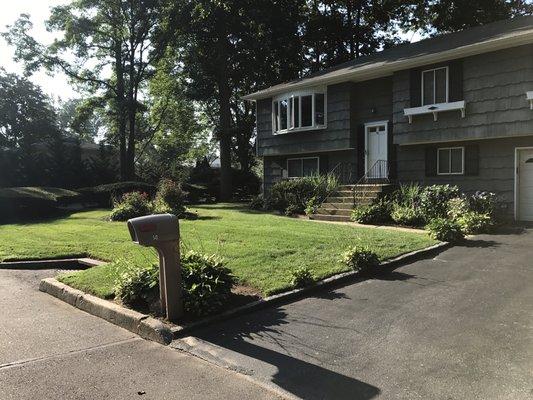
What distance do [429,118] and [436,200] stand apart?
3.74m

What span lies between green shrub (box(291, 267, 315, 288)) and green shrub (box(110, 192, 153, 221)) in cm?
1023

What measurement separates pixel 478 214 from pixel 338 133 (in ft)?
26.3

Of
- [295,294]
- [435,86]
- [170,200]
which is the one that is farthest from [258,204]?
[295,294]

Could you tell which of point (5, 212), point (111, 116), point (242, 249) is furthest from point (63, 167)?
point (242, 249)

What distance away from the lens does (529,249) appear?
31.8 ft

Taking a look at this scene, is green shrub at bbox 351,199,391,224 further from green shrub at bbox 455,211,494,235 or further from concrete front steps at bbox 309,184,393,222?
green shrub at bbox 455,211,494,235

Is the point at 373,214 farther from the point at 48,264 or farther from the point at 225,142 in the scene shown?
the point at 225,142

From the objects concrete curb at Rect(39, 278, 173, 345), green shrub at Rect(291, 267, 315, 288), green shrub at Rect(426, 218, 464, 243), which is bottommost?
concrete curb at Rect(39, 278, 173, 345)

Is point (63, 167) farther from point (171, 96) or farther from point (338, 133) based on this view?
point (338, 133)

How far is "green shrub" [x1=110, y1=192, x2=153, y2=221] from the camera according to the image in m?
16.0

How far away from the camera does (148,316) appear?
5.54 m

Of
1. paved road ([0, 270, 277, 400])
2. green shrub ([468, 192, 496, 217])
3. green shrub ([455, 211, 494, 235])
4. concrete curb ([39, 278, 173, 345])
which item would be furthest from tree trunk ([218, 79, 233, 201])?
paved road ([0, 270, 277, 400])

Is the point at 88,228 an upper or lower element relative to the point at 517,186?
lower

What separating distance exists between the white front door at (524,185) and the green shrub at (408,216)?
3.67 metres
